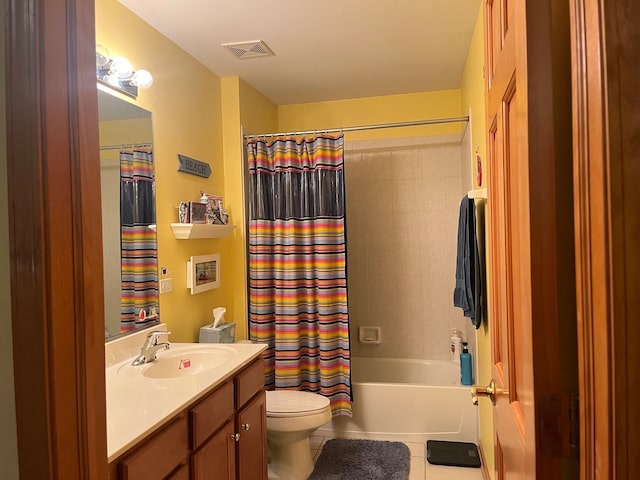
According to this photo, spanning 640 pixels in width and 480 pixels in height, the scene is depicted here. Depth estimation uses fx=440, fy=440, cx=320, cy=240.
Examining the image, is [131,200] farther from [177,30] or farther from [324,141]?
[324,141]

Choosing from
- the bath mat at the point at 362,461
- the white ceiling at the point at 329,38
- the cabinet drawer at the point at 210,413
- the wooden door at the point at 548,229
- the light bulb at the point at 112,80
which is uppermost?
the white ceiling at the point at 329,38

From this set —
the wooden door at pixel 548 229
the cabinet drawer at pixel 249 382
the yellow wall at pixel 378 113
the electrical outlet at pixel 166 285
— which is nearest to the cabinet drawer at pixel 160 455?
the cabinet drawer at pixel 249 382

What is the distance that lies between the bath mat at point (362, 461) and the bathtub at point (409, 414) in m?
0.10

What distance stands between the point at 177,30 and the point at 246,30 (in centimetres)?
37

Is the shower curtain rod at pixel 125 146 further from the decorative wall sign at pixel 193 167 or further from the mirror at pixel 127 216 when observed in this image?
the decorative wall sign at pixel 193 167

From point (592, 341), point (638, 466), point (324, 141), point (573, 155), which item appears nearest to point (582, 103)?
point (573, 155)

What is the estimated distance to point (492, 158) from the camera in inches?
47.6

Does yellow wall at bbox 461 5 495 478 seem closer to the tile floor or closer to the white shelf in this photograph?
the tile floor

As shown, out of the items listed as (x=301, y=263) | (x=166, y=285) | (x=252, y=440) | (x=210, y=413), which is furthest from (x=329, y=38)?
(x=252, y=440)

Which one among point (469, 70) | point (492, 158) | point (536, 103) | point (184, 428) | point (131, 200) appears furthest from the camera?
point (469, 70)

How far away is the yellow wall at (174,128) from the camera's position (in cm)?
212

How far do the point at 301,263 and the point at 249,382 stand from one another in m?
1.06

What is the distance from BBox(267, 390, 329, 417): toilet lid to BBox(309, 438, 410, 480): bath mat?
41cm

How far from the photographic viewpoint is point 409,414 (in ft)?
9.87
